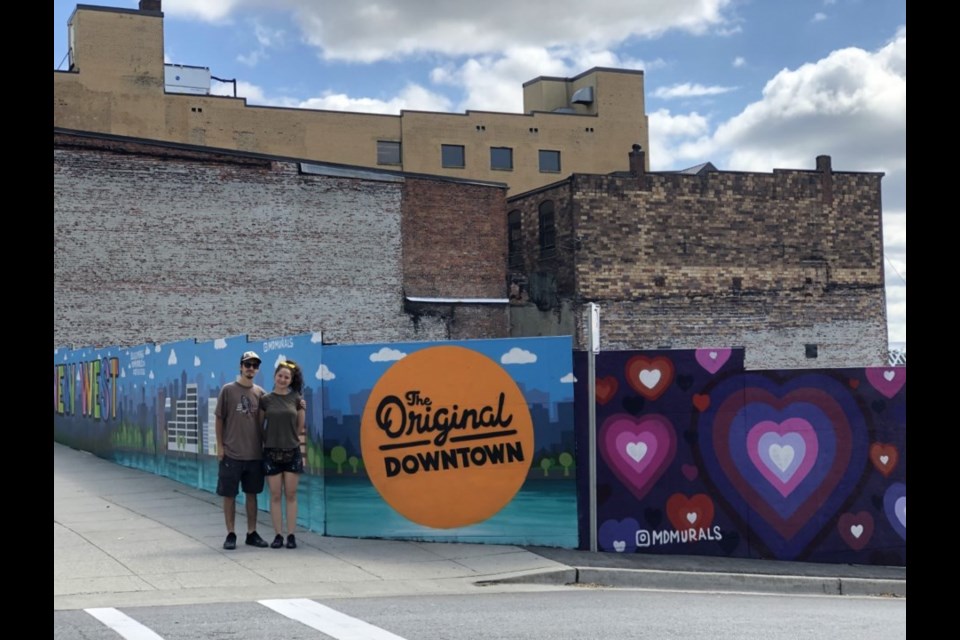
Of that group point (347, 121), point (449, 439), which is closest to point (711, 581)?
point (449, 439)

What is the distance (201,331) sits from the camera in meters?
33.1

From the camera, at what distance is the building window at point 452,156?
59000 mm

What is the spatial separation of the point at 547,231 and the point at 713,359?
2575cm

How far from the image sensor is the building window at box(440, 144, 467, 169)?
59000mm

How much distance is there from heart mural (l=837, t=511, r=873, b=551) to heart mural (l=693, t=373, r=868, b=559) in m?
0.16

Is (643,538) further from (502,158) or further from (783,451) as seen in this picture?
(502,158)

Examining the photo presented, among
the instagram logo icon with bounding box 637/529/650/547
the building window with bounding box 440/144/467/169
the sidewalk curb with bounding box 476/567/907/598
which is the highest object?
the building window with bounding box 440/144/467/169

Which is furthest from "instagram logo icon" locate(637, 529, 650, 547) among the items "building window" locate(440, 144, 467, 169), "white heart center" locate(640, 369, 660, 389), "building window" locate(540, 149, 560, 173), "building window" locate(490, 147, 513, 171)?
"building window" locate(540, 149, 560, 173)

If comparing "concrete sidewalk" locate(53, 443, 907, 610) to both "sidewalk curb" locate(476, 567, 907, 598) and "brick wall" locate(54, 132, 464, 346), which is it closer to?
"sidewalk curb" locate(476, 567, 907, 598)

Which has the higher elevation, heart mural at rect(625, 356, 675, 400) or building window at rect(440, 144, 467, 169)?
building window at rect(440, 144, 467, 169)

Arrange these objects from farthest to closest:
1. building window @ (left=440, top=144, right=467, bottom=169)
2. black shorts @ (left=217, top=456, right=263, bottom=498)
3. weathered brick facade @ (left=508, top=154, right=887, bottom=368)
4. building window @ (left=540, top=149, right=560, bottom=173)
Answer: building window @ (left=540, top=149, right=560, bottom=173) → building window @ (left=440, top=144, right=467, bottom=169) → weathered brick facade @ (left=508, top=154, right=887, bottom=368) → black shorts @ (left=217, top=456, right=263, bottom=498)

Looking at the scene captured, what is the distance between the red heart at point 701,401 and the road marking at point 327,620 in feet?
16.0

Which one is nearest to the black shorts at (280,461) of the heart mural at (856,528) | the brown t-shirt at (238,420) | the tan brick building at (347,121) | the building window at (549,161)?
the brown t-shirt at (238,420)
